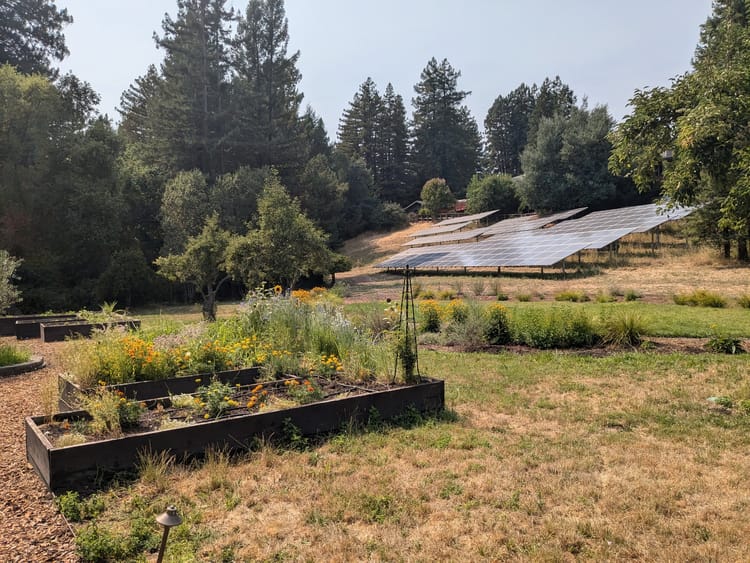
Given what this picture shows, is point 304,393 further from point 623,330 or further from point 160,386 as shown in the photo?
point 623,330

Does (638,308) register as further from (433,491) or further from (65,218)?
(65,218)

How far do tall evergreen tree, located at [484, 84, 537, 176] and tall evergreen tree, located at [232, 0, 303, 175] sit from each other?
4129 centimetres

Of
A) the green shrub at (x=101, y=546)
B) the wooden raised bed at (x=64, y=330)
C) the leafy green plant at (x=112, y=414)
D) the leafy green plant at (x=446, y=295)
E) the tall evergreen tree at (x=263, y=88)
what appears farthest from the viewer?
the tall evergreen tree at (x=263, y=88)

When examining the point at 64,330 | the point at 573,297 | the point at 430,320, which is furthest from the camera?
the point at 573,297

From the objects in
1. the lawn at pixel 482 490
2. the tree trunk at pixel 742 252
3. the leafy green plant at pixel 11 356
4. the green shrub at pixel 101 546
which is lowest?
the lawn at pixel 482 490

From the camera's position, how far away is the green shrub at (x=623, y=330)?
9.61 metres

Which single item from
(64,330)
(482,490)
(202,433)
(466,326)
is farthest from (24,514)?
(64,330)

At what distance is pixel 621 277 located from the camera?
22453 mm

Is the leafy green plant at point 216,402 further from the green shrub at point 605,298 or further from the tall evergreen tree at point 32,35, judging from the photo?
the tall evergreen tree at point 32,35

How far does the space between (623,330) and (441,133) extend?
57.9m

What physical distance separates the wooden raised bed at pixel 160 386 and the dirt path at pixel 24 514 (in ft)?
1.71

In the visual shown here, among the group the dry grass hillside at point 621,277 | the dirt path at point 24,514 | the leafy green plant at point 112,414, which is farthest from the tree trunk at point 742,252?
the dirt path at point 24,514

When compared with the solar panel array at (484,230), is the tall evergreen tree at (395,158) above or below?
above

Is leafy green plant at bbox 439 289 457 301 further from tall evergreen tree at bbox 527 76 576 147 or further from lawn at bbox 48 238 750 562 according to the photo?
tall evergreen tree at bbox 527 76 576 147
